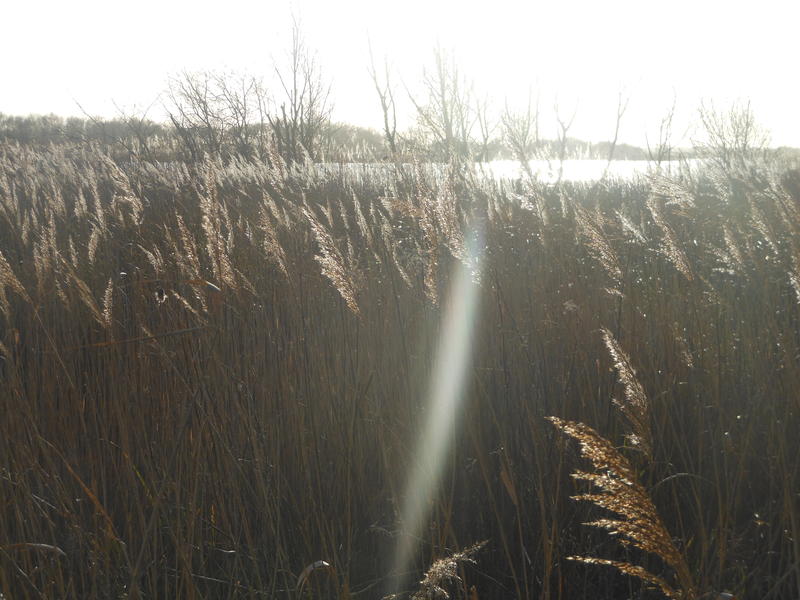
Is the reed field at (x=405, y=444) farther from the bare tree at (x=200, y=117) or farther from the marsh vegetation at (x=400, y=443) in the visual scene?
the bare tree at (x=200, y=117)

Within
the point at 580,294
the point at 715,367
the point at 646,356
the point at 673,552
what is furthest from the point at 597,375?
the point at 673,552

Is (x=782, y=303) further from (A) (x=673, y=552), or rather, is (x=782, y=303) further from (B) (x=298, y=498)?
(A) (x=673, y=552)

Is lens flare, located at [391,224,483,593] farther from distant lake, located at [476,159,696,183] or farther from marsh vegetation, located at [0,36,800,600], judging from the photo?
distant lake, located at [476,159,696,183]

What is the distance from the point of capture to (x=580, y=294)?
8.57 feet

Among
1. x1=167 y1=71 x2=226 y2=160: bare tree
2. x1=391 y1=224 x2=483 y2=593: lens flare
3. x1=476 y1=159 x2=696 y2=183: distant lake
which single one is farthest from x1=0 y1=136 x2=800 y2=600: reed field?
x1=167 y1=71 x2=226 y2=160: bare tree

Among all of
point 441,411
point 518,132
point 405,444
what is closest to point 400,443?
point 405,444

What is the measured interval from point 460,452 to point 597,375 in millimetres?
470

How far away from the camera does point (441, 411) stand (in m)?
1.86

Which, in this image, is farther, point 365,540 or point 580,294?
point 580,294

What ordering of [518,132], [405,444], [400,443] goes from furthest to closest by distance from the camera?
[518,132]
[405,444]
[400,443]

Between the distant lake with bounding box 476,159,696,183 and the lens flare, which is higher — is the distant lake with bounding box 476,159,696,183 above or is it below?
above

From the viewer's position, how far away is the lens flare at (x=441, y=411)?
1.61 metres

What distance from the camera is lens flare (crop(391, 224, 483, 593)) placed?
5.27 feet

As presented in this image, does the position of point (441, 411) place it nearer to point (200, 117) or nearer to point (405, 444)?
point (405, 444)
